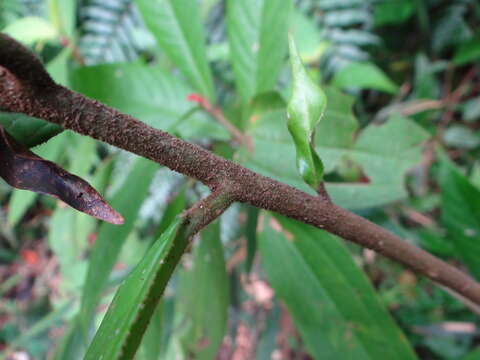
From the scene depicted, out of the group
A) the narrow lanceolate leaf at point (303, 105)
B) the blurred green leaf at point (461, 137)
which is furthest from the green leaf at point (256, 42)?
the blurred green leaf at point (461, 137)

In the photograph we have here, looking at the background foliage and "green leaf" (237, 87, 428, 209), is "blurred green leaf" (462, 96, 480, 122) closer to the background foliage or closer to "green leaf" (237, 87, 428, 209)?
the background foliage

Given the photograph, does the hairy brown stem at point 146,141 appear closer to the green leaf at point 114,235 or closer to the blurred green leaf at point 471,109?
the green leaf at point 114,235

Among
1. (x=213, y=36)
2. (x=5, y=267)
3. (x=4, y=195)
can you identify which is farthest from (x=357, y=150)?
(x=5, y=267)

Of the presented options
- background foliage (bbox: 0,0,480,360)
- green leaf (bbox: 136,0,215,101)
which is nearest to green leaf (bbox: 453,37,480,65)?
background foliage (bbox: 0,0,480,360)

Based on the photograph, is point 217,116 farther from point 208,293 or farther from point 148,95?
point 208,293

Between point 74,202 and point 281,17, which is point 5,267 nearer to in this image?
point 281,17

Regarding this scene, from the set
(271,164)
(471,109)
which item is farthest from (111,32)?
(471,109)
